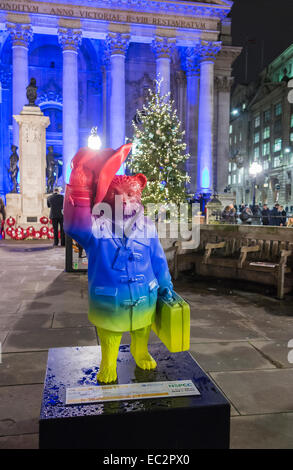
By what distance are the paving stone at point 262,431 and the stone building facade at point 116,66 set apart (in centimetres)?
2668

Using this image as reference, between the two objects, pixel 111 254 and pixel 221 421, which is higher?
pixel 111 254

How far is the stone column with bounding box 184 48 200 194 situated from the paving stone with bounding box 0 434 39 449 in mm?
31694

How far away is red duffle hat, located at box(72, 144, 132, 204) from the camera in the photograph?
107 inches

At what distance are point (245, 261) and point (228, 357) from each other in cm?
478

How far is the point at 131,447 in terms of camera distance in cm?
246

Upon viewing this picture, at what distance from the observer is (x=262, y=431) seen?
10.6 feet

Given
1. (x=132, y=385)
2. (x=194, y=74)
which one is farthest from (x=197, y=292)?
(x=194, y=74)

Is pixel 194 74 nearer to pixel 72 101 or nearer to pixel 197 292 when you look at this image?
pixel 72 101

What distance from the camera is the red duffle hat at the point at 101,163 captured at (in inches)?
107

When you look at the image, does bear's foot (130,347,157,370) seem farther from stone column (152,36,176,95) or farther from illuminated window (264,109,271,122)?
illuminated window (264,109,271,122)

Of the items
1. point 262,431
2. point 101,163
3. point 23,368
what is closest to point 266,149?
point 23,368

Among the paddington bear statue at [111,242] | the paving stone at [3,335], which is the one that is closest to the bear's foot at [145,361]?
the paddington bear statue at [111,242]

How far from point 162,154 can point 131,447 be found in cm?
1769

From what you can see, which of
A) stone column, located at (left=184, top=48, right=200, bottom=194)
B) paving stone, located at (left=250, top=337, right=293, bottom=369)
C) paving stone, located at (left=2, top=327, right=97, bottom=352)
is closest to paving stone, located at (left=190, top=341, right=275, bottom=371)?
paving stone, located at (left=250, top=337, right=293, bottom=369)
